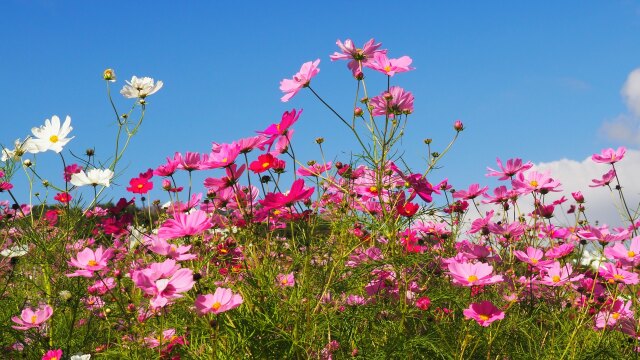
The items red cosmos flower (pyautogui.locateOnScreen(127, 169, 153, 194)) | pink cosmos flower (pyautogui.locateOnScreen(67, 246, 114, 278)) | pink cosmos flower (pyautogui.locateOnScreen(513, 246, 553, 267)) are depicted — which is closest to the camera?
pink cosmos flower (pyautogui.locateOnScreen(67, 246, 114, 278))

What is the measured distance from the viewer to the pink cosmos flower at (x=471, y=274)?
1787mm

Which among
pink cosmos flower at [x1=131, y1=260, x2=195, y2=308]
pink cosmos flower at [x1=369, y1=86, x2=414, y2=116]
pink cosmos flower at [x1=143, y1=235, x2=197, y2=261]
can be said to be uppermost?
pink cosmos flower at [x1=369, y1=86, x2=414, y2=116]

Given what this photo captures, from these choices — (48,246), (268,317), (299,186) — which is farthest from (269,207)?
(48,246)

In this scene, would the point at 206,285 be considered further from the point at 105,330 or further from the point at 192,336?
the point at 105,330

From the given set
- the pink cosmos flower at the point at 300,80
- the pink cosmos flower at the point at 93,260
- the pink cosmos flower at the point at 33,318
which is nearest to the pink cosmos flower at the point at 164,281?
the pink cosmos flower at the point at 93,260

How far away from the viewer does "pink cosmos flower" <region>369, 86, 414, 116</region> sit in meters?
2.09

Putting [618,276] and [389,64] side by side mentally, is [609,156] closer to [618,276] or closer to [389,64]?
[618,276]

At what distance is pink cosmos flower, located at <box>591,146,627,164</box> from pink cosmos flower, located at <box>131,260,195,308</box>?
7.63ft

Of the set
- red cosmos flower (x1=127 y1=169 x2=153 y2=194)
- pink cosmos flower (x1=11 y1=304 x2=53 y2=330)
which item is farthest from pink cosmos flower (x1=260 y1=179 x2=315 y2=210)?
pink cosmos flower (x1=11 y1=304 x2=53 y2=330)

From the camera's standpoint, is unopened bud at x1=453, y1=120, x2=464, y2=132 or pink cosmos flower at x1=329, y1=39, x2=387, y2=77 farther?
unopened bud at x1=453, y1=120, x2=464, y2=132

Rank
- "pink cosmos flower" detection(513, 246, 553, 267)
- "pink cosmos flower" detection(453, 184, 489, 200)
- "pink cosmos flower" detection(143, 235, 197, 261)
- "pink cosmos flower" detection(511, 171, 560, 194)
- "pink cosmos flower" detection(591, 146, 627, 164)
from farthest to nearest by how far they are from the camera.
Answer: "pink cosmos flower" detection(591, 146, 627, 164)
"pink cosmos flower" detection(453, 184, 489, 200)
"pink cosmos flower" detection(511, 171, 560, 194)
"pink cosmos flower" detection(513, 246, 553, 267)
"pink cosmos flower" detection(143, 235, 197, 261)

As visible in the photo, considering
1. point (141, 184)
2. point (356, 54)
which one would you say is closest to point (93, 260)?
point (141, 184)

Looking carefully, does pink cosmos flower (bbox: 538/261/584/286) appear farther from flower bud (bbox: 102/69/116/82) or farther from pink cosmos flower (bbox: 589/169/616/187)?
flower bud (bbox: 102/69/116/82)

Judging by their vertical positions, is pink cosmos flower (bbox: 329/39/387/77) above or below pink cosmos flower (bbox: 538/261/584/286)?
above
